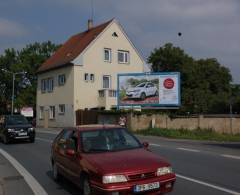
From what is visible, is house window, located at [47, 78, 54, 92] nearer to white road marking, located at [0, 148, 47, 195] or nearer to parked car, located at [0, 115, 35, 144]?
parked car, located at [0, 115, 35, 144]

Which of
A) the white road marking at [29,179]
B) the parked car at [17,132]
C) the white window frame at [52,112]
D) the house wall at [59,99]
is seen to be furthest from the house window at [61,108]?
the white road marking at [29,179]

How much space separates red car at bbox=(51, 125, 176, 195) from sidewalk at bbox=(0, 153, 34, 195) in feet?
3.07

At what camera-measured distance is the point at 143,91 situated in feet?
137

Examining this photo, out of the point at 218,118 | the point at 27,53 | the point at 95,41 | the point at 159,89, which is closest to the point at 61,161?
the point at 218,118

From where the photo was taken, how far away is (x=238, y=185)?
963cm

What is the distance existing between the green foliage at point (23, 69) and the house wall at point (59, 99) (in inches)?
784

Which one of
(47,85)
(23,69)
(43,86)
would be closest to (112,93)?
(47,85)

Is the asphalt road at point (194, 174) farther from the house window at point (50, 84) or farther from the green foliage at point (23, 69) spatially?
the green foliage at point (23, 69)

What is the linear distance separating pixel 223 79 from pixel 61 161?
71719 mm

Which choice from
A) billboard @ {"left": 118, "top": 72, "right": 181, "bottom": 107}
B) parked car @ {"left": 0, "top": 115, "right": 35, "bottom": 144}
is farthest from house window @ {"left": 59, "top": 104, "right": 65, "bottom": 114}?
parked car @ {"left": 0, "top": 115, "right": 35, "bottom": 144}

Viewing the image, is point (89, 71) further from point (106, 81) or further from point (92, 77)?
point (106, 81)

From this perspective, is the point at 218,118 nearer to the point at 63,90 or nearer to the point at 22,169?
the point at 63,90

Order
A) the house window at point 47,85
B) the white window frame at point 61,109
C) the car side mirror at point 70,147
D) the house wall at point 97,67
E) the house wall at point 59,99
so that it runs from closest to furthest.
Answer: the car side mirror at point 70,147 → the house wall at point 97,67 → the house wall at point 59,99 → the white window frame at point 61,109 → the house window at point 47,85

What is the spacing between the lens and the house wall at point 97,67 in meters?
48.2
